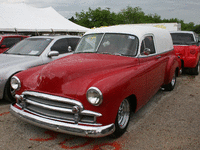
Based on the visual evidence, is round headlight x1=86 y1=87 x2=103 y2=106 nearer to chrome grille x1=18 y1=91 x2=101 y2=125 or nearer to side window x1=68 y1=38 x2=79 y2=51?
chrome grille x1=18 y1=91 x2=101 y2=125

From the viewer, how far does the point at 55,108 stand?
→ 2.78 meters

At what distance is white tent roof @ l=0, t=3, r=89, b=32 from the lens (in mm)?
15586

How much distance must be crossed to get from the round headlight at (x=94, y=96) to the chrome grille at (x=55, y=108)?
0.14 meters

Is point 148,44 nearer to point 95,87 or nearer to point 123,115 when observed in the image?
point 123,115

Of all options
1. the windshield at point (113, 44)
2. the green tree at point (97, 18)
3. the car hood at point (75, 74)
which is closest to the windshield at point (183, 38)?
the windshield at point (113, 44)

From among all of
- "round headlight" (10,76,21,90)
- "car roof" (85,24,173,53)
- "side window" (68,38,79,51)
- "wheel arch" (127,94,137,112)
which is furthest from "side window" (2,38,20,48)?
"wheel arch" (127,94,137,112)

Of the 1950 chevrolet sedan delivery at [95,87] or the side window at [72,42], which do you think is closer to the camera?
the 1950 chevrolet sedan delivery at [95,87]

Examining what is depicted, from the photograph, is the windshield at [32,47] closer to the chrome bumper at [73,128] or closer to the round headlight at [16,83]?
the round headlight at [16,83]

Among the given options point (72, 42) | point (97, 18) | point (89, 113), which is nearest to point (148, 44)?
point (89, 113)

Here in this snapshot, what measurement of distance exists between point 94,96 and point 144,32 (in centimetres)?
230

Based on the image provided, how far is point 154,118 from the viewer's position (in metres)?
3.95

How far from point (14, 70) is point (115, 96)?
2.96 meters

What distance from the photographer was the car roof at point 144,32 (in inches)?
163

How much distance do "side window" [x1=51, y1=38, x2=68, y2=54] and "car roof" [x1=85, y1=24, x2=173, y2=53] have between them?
4.95 feet
